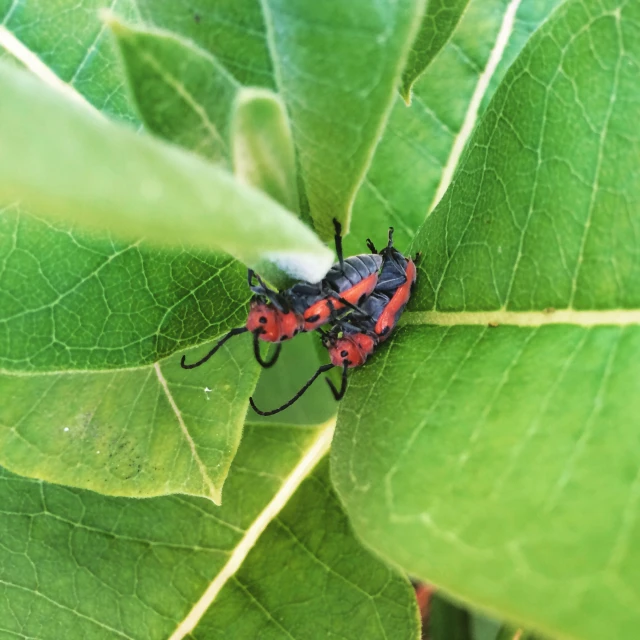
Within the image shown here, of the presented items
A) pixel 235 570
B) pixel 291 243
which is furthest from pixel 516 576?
pixel 235 570

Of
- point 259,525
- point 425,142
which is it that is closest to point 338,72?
point 425,142

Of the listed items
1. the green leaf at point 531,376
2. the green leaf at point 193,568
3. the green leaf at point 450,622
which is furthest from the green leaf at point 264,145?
the green leaf at point 450,622

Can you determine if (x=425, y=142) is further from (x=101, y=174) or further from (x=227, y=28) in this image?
(x=101, y=174)

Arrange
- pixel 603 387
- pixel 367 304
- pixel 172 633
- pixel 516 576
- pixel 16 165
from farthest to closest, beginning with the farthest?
1. pixel 172 633
2. pixel 367 304
3. pixel 603 387
4. pixel 516 576
5. pixel 16 165

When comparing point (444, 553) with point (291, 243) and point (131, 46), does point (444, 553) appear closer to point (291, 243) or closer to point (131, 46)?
point (291, 243)

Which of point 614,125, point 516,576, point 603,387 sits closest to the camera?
point 516,576

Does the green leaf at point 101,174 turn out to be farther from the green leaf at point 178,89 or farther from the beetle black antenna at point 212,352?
the beetle black antenna at point 212,352

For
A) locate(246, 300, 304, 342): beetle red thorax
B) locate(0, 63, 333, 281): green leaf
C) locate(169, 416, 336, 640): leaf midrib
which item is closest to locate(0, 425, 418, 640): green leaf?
locate(169, 416, 336, 640): leaf midrib
